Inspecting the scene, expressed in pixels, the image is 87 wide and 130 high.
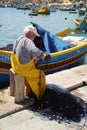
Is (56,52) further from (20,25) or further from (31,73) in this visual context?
(20,25)

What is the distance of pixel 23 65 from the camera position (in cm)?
667

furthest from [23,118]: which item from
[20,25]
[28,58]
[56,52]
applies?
[20,25]

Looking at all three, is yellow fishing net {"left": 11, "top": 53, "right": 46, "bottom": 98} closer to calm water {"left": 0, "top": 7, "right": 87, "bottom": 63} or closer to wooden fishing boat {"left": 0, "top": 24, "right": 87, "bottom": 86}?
wooden fishing boat {"left": 0, "top": 24, "right": 87, "bottom": 86}

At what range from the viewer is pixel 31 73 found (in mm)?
6746

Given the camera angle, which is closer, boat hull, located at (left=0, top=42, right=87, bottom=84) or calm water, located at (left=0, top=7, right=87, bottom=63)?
boat hull, located at (left=0, top=42, right=87, bottom=84)

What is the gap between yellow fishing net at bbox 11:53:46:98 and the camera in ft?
21.9

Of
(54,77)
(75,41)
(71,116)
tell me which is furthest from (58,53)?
(71,116)

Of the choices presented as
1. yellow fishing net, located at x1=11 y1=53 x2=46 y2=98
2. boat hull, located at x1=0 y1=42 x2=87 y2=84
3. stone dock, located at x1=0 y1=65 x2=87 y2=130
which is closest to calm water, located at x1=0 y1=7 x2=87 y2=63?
boat hull, located at x1=0 y1=42 x2=87 y2=84

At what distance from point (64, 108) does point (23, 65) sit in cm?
115

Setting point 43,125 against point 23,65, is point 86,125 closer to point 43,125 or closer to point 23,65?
point 43,125

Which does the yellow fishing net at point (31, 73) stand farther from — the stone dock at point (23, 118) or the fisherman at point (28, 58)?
the stone dock at point (23, 118)

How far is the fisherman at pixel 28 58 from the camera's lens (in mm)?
6664

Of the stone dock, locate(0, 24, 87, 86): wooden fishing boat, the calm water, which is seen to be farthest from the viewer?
the calm water

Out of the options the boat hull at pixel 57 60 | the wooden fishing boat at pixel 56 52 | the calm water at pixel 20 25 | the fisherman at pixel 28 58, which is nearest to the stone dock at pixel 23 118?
the fisherman at pixel 28 58
